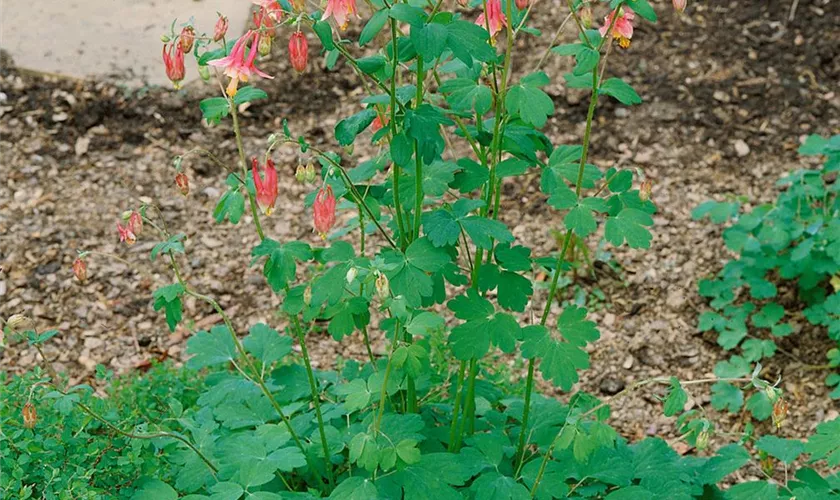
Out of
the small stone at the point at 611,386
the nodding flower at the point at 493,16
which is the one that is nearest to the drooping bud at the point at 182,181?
the nodding flower at the point at 493,16

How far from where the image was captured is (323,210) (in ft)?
6.98

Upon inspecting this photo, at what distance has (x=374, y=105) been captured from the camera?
2406 millimetres

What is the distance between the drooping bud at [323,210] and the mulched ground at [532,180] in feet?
5.99

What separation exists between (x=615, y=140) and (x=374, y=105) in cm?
252

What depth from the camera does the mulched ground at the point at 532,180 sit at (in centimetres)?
391

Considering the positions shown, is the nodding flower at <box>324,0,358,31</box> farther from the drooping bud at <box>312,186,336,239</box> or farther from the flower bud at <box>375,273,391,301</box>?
the flower bud at <box>375,273,391,301</box>

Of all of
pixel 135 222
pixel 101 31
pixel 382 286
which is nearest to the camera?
pixel 382 286

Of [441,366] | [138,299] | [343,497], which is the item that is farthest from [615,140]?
[343,497]

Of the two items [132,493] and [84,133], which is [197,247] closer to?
[84,133]

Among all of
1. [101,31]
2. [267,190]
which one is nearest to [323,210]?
[267,190]

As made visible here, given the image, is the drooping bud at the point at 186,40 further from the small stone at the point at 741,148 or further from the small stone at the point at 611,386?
the small stone at the point at 741,148

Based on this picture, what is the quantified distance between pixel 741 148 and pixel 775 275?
0.79 meters

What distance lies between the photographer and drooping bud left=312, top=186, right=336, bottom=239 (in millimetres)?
2125

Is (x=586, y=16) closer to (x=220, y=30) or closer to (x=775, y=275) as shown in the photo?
(x=220, y=30)
